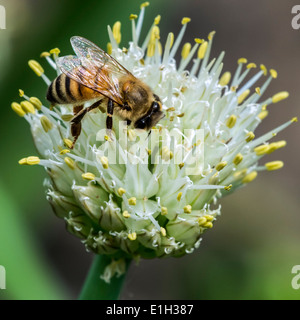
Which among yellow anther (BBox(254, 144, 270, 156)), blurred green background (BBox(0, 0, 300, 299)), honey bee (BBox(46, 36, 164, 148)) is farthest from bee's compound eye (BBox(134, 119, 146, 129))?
blurred green background (BBox(0, 0, 300, 299))

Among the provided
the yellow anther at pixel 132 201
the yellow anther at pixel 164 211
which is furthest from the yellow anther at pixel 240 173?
the yellow anther at pixel 132 201

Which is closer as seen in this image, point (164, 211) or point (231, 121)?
point (164, 211)

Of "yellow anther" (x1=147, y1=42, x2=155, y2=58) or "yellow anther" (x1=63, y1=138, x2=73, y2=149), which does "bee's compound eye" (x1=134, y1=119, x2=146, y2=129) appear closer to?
"yellow anther" (x1=63, y1=138, x2=73, y2=149)

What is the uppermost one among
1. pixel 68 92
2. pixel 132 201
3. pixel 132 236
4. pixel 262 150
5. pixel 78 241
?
pixel 68 92

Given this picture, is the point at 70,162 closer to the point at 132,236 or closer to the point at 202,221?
the point at 132,236

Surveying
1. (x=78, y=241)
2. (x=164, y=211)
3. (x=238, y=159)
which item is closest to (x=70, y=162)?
(x=164, y=211)

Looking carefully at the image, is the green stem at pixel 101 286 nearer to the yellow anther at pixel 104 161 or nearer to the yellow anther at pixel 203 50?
the yellow anther at pixel 104 161

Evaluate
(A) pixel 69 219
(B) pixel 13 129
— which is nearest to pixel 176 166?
(A) pixel 69 219
